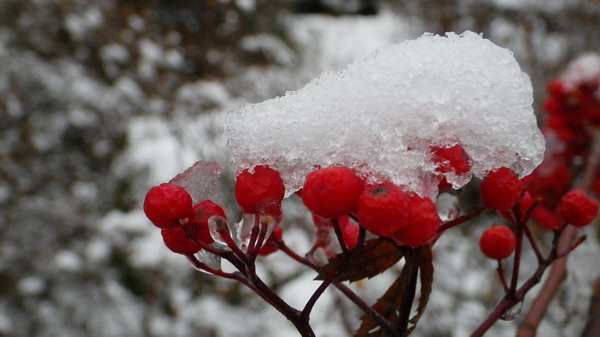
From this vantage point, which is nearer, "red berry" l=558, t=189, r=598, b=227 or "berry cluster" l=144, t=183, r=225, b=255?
"berry cluster" l=144, t=183, r=225, b=255

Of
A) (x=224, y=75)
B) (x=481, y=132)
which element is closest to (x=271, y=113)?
(x=481, y=132)

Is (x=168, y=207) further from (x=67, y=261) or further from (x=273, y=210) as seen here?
(x=67, y=261)

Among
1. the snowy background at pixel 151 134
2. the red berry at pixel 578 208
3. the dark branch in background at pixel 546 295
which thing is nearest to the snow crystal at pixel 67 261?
the snowy background at pixel 151 134

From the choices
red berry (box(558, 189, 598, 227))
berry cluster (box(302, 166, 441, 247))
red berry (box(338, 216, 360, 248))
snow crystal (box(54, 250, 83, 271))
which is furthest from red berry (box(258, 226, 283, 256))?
Result: snow crystal (box(54, 250, 83, 271))

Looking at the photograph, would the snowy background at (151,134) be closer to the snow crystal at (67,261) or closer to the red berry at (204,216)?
the snow crystal at (67,261)

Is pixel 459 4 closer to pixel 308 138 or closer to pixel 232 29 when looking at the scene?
pixel 232 29

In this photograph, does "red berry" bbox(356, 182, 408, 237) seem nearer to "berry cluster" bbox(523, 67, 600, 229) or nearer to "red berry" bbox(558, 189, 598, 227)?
"red berry" bbox(558, 189, 598, 227)
